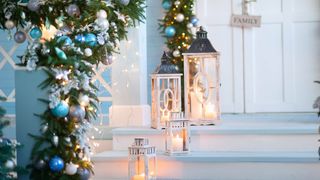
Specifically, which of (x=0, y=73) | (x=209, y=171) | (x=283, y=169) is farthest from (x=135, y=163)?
(x=0, y=73)

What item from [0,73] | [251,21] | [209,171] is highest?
[251,21]

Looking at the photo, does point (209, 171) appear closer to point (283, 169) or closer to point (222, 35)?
point (283, 169)

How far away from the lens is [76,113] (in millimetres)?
3643

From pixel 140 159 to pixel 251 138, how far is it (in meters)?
1.08

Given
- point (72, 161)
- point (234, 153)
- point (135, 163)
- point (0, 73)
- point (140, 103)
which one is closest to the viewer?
point (72, 161)

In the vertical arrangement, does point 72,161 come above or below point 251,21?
below

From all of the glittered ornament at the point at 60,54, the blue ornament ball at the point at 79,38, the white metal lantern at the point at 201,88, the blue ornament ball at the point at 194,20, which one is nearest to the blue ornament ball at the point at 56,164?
the glittered ornament at the point at 60,54

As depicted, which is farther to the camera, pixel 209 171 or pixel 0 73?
pixel 0 73

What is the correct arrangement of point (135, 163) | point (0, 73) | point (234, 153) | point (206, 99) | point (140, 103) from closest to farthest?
point (135, 163) < point (234, 153) < point (206, 99) < point (140, 103) < point (0, 73)

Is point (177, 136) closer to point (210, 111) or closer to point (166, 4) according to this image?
point (210, 111)

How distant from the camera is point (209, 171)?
466 centimetres

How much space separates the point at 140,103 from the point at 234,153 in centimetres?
149

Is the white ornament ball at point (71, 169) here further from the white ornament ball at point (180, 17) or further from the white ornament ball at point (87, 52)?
the white ornament ball at point (180, 17)

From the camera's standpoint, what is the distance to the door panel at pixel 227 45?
249 inches
